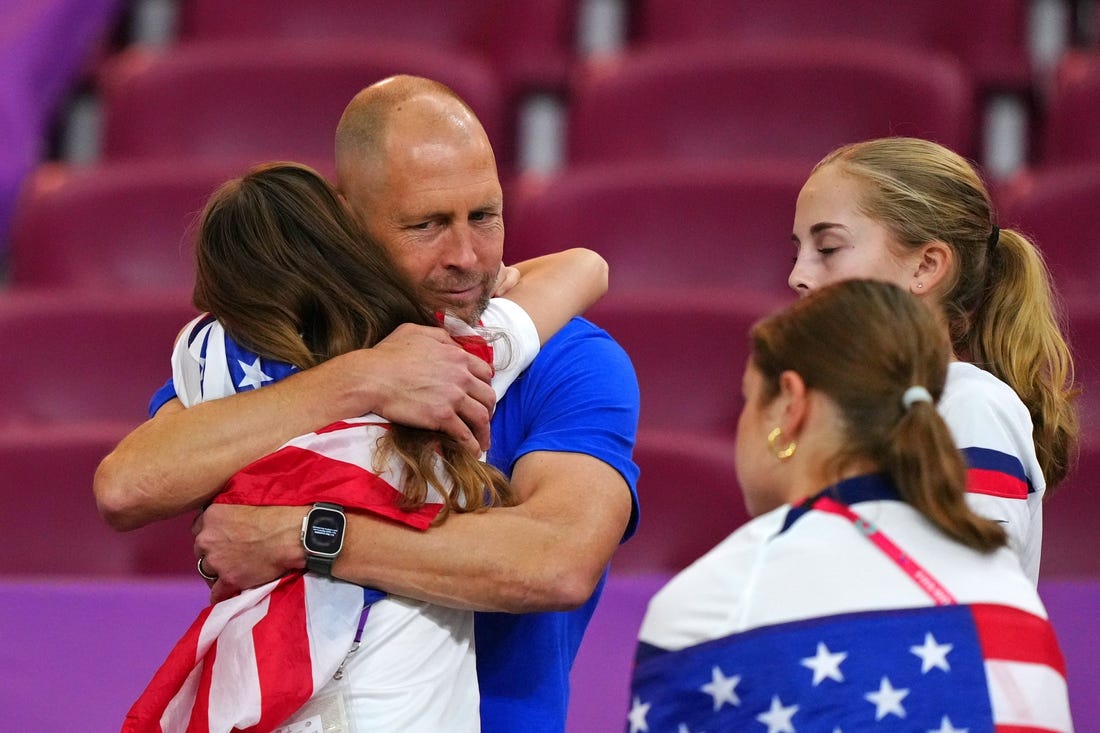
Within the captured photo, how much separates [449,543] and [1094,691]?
125cm

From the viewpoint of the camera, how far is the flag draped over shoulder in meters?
1.58

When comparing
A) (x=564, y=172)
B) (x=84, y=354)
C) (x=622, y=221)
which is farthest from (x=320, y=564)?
(x=564, y=172)

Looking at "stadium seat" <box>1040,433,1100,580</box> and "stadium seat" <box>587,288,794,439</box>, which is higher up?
"stadium seat" <box>587,288,794,439</box>

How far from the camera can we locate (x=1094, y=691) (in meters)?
2.41

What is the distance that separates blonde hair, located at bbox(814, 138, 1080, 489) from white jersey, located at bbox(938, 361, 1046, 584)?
154 mm

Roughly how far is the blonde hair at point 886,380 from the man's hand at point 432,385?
0.39 metres

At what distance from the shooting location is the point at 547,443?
1.78 meters

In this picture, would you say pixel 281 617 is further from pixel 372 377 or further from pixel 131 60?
pixel 131 60

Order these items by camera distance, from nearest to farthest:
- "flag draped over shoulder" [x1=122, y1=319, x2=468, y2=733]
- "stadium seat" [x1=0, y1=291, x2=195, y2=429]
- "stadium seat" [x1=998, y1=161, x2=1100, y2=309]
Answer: "flag draped over shoulder" [x1=122, y1=319, x2=468, y2=733]
"stadium seat" [x1=0, y1=291, x2=195, y2=429]
"stadium seat" [x1=998, y1=161, x2=1100, y2=309]

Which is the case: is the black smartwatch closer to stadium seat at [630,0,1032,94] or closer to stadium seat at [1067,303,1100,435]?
stadium seat at [1067,303,1100,435]

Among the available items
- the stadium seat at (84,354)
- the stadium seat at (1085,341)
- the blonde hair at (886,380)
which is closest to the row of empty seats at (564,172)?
the stadium seat at (84,354)

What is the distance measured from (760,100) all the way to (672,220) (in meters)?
0.54

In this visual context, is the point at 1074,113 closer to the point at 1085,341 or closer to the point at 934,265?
the point at 1085,341

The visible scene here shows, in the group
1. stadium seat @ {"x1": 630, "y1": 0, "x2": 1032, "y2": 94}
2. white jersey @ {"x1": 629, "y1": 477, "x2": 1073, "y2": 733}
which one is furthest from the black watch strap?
stadium seat @ {"x1": 630, "y1": 0, "x2": 1032, "y2": 94}
